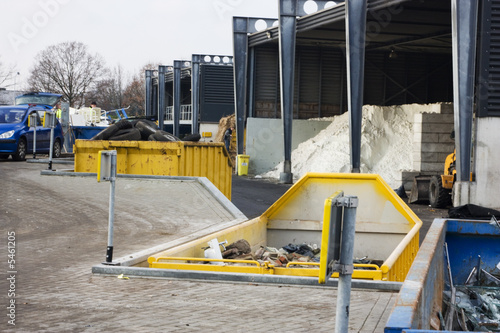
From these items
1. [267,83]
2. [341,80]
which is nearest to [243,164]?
[267,83]

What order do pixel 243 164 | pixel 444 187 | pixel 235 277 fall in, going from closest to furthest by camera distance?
pixel 235 277
pixel 444 187
pixel 243 164

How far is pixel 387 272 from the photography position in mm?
7793

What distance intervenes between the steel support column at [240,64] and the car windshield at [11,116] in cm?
1400

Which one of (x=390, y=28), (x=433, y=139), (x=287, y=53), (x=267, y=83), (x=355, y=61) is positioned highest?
(x=390, y=28)

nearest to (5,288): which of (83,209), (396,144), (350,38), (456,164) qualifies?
(83,209)

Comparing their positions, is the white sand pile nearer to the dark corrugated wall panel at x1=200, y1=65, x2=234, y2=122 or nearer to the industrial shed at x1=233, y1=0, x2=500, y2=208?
the industrial shed at x1=233, y1=0, x2=500, y2=208

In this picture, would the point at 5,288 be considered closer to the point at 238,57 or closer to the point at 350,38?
the point at 350,38

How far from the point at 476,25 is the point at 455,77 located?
Answer: 1692 mm

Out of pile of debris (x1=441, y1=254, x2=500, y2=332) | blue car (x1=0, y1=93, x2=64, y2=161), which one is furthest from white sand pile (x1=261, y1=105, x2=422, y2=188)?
pile of debris (x1=441, y1=254, x2=500, y2=332)

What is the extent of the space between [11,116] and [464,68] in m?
16.8

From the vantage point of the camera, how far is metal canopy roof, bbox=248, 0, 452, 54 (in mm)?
28219

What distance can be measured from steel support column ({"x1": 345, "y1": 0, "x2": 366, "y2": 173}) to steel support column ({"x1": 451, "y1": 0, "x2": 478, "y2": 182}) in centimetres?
530

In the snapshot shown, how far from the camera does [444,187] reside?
22469 mm

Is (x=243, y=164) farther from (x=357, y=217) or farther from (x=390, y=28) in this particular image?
(x=357, y=217)
